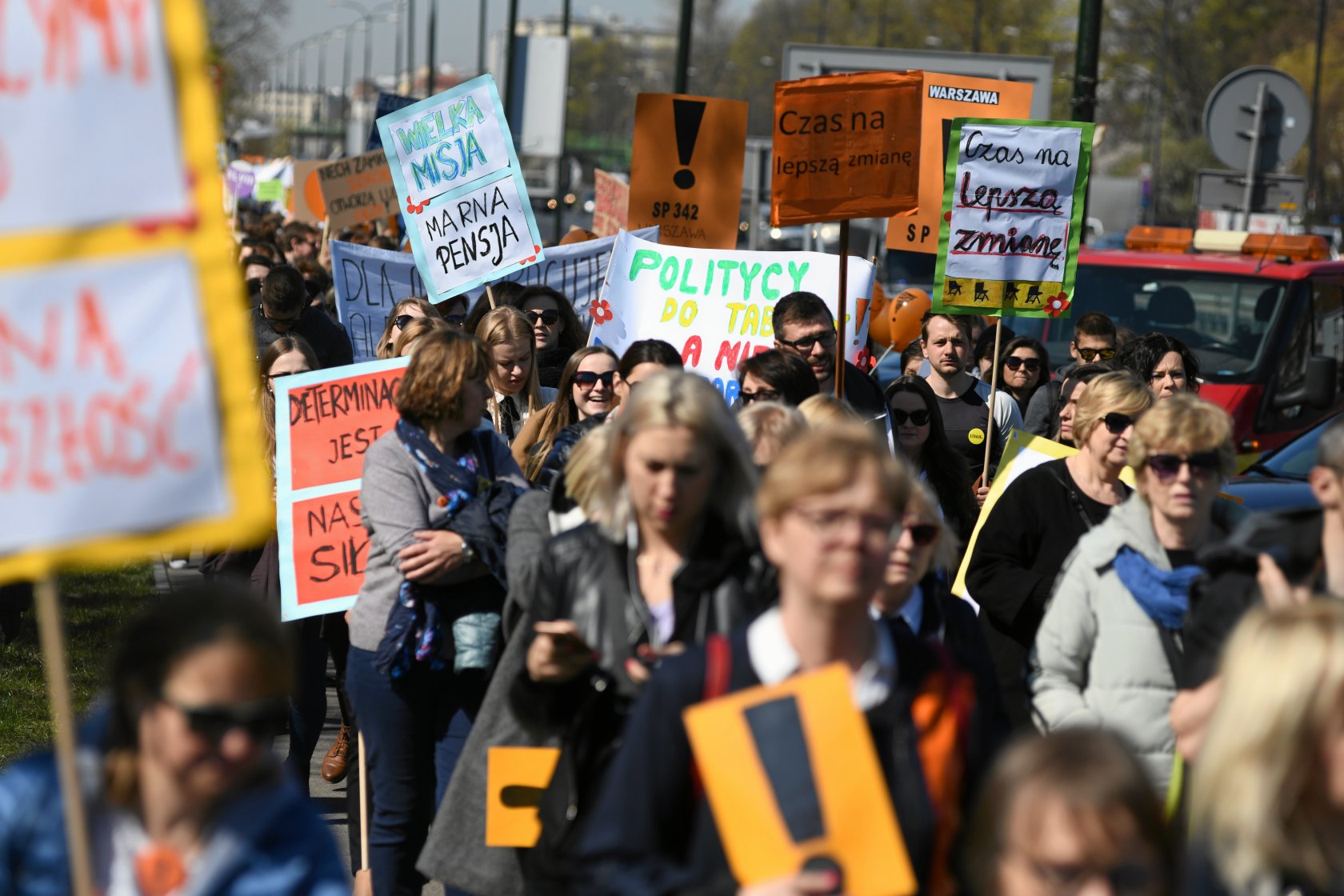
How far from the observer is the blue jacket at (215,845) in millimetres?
2477

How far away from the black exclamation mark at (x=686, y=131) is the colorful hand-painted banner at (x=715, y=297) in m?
1.88

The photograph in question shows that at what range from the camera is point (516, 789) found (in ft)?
12.3

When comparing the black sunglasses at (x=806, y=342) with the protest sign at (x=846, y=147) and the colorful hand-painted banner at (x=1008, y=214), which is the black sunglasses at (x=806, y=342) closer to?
the protest sign at (x=846, y=147)

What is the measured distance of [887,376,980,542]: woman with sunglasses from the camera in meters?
6.23

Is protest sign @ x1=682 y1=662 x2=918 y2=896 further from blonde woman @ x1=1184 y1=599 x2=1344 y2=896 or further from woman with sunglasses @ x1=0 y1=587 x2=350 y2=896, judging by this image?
woman with sunglasses @ x1=0 y1=587 x2=350 y2=896

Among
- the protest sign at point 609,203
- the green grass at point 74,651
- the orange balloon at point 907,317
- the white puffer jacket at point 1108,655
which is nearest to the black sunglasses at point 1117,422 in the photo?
the white puffer jacket at point 1108,655

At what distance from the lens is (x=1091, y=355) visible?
27.9 ft

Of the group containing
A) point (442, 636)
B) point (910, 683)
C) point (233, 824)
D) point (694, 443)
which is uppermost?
point (694, 443)

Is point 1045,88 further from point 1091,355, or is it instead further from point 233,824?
point 233,824

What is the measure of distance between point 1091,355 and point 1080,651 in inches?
190

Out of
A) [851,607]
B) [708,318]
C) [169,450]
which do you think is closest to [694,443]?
[851,607]

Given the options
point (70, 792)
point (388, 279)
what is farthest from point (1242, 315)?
point (70, 792)

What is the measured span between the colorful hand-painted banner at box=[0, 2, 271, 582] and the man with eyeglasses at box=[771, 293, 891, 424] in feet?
11.9

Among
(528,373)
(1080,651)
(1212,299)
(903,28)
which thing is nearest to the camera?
(1080,651)
